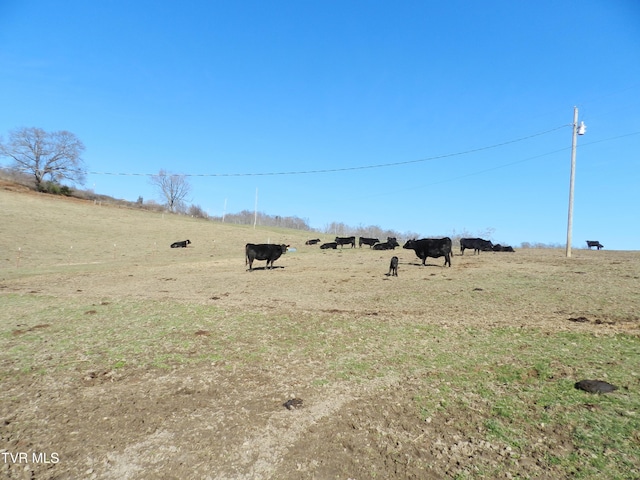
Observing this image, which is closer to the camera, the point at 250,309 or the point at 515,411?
the point at 515,411

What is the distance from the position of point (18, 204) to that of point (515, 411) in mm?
65588

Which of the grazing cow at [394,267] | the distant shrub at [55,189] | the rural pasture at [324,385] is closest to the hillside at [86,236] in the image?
the distant shrub at [55,189]

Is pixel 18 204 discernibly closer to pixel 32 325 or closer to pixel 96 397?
pixel 32 325

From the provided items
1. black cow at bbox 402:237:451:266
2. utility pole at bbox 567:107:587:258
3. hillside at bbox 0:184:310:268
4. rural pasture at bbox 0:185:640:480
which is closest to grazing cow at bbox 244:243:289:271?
hillside at bbox 0:184:310:268

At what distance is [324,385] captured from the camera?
17.7 feet

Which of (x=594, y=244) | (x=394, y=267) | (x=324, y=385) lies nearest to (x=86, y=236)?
(x=394, y=267)

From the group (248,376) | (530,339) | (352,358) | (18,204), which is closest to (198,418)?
(248,376)

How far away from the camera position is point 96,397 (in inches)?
195

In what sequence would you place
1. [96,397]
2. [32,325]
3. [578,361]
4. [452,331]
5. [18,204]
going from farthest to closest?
[18,204]
[32,325]
[452,331]
[578,361]
[96,397]

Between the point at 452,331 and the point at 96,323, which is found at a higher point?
the point at 452,331

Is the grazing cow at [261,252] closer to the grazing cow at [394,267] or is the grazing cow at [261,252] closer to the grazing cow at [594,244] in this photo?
the grazing cow at [394,267]

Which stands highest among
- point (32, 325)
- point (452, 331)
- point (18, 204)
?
point (18, 204)

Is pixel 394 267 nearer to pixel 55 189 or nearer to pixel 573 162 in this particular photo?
pixel 573 162

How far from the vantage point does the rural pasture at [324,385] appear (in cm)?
360
